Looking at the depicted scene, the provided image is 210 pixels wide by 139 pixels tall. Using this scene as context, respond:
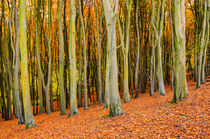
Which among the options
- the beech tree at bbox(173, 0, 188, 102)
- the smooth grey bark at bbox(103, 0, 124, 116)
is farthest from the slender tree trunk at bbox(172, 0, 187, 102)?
the smooth grey bark at bbox(103, 0, 124, 116)

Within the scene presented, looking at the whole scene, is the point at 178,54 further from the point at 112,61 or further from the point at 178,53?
the point at 112,61

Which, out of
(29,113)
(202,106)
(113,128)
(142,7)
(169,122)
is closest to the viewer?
(169,122)

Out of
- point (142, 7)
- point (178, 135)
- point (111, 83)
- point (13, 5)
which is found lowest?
point (178, 135)

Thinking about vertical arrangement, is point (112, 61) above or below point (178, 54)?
below

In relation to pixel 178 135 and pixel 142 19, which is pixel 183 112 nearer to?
pixel 178 135

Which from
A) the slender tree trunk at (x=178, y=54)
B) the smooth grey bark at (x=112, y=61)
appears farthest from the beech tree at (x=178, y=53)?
the smooth grey bark at (x=112, y=61)

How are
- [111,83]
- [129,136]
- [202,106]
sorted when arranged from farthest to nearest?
[111,83] → [202,106] → [129,136]

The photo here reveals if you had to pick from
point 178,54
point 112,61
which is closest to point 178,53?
point 178,54

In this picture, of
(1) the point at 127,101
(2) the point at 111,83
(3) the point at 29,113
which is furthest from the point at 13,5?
(1) the point at 127,101

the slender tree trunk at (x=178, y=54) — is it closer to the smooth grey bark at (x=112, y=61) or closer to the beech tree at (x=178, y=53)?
the beech tree at (x=178, y=53)

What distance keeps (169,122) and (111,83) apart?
260cm

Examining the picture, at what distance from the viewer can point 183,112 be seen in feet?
18.2

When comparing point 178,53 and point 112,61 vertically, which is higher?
point 178,53

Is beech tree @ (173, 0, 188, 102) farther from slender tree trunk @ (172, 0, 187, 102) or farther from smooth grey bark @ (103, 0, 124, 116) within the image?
smooth grey bark @ (103, 0, 124, 116)
